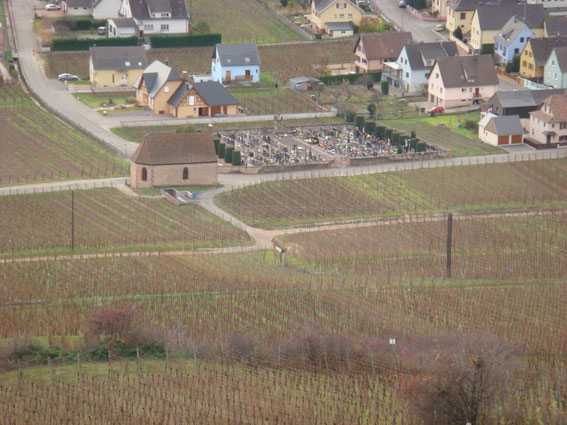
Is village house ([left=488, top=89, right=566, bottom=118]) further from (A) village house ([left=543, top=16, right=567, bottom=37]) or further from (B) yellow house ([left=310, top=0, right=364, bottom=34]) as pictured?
(B) yellow house ([left=310, top=0, right=364, bottom=34])

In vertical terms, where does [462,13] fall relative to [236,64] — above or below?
above

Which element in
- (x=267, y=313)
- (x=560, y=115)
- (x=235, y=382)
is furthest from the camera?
(x=560, y=115)

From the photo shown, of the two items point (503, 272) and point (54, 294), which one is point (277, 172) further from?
point (54, 294)

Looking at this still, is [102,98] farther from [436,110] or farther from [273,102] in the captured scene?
[436,110]

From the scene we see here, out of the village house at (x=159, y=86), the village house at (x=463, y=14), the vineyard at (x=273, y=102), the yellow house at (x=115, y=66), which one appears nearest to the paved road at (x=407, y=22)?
the village house at (x=463, y=14)

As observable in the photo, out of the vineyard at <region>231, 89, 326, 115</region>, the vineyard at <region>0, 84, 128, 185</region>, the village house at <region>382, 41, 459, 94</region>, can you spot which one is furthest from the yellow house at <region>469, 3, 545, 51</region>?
the vineyard at <region>0, 84, 128, 185</region>

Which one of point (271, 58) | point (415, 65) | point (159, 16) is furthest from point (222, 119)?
point (159, 16)

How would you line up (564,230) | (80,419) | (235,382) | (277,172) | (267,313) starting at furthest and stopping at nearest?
(277,172) < (564,230) < (267,313) < (235,382) < (80,419)

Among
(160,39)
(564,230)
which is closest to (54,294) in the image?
(564,230)
